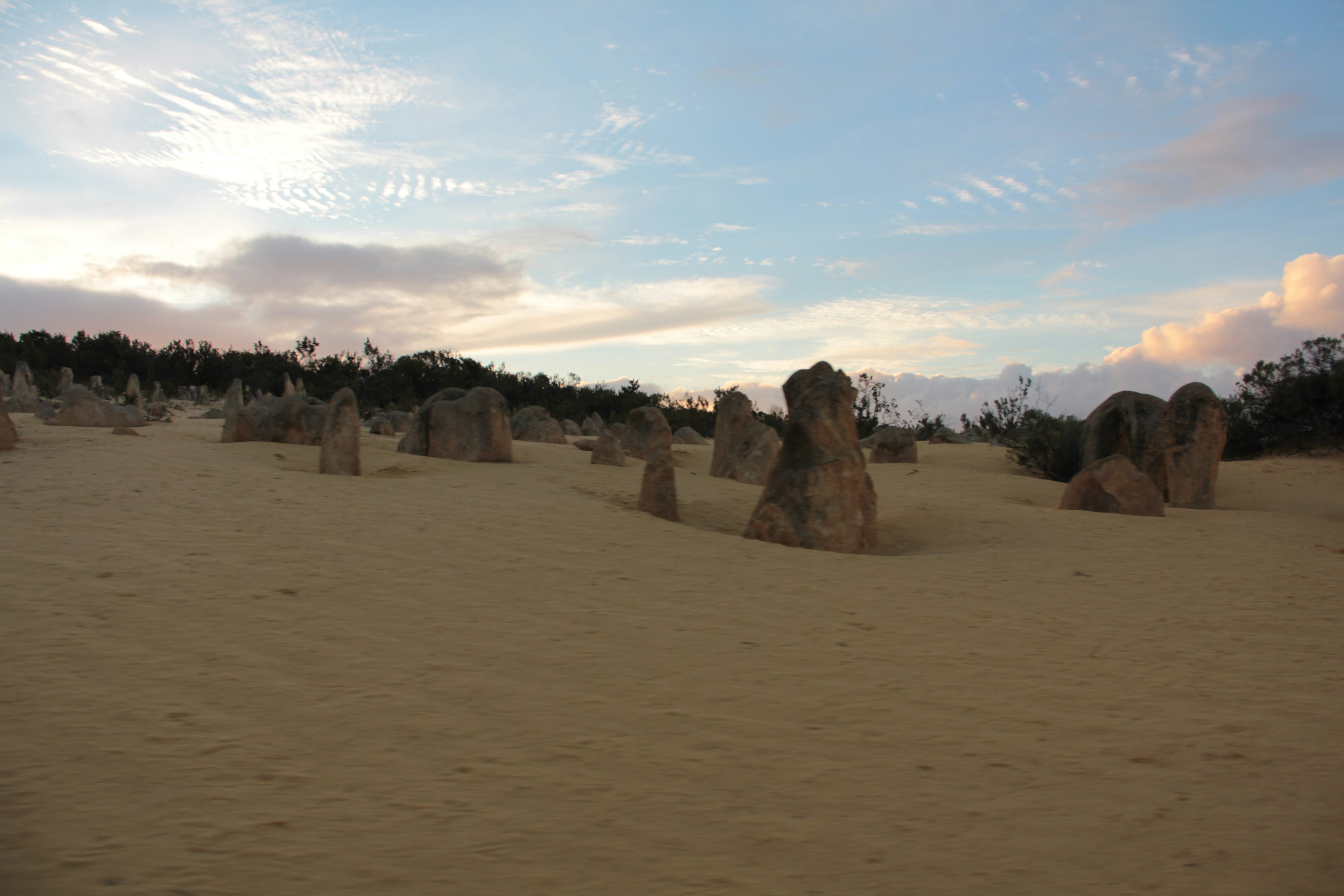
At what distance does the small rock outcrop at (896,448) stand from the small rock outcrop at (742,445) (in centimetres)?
408

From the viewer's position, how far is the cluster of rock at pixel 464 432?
11.9 meters

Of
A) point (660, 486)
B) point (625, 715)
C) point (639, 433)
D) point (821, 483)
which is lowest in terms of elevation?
point (625, 715)

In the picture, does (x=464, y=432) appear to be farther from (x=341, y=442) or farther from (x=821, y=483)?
(x=821, y=483)

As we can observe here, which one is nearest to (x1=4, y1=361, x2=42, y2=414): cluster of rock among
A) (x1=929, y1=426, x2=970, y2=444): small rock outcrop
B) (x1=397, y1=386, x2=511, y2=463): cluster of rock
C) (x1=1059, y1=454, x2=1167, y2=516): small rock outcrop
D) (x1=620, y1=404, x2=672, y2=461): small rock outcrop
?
(x1=397, y1=386, x2=511, y2=463): cluster of rock

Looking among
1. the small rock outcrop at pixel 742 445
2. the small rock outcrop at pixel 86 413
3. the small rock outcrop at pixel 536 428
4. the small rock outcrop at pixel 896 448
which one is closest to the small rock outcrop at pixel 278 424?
the small rock outcrop at pixel 86 413

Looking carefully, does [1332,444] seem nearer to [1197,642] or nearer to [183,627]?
[1197,642]

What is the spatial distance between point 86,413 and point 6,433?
17.3 ft

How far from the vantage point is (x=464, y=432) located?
11906 millimetres

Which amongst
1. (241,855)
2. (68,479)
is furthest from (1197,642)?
(68,479)

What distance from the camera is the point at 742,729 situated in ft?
8.95

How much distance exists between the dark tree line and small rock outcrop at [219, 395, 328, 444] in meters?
19.9

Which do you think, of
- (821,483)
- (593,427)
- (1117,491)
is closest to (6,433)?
(821,483)

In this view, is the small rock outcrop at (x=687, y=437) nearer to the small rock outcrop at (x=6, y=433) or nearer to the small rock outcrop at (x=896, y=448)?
the small rock outcrop at (x=896, y=448)

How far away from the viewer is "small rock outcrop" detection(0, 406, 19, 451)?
882cm
